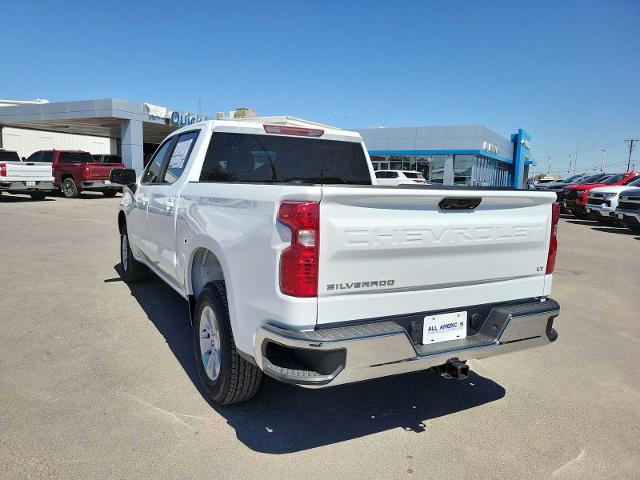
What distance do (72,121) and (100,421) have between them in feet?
107

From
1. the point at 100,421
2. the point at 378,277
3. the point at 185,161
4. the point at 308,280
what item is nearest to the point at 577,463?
the point at 378,277

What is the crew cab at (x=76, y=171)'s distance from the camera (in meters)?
21.0

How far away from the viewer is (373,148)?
145 feet

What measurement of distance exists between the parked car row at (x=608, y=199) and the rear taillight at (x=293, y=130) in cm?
1270

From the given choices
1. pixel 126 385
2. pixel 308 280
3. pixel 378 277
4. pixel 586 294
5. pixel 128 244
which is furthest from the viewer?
pixel 586 294

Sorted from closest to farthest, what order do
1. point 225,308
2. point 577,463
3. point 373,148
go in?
1. point 577,463
2. point 225,308
3. point 373,148

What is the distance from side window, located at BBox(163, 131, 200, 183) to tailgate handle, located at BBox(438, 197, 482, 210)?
242 cm

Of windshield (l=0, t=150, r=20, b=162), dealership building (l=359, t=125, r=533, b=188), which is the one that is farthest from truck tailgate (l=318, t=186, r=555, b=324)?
dealership building (l=359, t=125, r=533, b=188)

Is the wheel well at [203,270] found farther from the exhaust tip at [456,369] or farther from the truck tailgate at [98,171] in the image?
the truck tailgate at [98,171]

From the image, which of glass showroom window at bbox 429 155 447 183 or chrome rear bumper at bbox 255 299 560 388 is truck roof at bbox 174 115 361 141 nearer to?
chrome rear bumper at bbox 255 299 560 388

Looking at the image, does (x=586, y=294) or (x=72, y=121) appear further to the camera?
(x=72, y=121)

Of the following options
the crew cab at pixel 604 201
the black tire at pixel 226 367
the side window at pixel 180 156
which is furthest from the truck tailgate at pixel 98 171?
the black tire at pixel 226 367

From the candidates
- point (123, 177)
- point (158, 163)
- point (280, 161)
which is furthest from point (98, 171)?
point (280, 161)

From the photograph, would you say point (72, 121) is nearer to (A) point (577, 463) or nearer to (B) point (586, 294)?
(B) point (586, 294)
